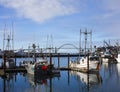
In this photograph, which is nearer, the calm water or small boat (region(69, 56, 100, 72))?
the calm water

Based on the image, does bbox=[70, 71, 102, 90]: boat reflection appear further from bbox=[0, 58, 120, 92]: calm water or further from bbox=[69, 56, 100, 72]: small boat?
bbox=[69, 56, 100, 72]: small boat

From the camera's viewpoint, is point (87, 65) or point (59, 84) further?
point (87, 65)

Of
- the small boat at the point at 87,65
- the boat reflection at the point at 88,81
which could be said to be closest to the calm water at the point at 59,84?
the boat reflection at the point at 88,81

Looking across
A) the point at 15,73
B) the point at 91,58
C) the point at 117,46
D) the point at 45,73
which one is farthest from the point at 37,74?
the point at 117,46

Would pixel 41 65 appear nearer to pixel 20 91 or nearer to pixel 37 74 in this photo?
pixel 37 74

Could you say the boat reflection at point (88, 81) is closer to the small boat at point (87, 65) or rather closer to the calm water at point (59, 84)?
the calm water at point (59, 84)

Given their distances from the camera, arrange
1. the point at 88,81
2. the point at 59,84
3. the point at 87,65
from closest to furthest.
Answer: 1. the point at 59,84
2. the point at 88,81
3. the point at 87,65

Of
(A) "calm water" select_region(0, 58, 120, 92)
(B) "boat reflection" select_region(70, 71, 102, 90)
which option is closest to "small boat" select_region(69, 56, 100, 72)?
(B) "boat reflection" select_region(70, 71, 102, 90)

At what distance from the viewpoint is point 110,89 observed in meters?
50.8

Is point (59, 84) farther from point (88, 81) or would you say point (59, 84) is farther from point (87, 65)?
point (87, 65)

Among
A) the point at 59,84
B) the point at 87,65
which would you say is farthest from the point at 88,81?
the point at 87,65

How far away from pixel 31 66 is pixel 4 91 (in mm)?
23252

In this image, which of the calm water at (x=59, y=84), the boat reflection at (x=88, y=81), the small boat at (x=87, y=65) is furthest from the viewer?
the small boat at (x=87, y=65)

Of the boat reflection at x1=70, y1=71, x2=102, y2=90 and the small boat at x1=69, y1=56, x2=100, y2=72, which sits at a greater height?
the small boat at x1=69, y1=56, x2=100, y2=72
